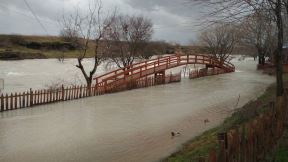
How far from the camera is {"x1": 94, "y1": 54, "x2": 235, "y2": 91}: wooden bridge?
3042cm

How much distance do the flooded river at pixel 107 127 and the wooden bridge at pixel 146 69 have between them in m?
4.15

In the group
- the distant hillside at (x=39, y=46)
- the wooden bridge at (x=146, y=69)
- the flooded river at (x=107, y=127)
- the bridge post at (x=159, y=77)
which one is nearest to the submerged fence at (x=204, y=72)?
the wooden bridge at (x=146, y=69)

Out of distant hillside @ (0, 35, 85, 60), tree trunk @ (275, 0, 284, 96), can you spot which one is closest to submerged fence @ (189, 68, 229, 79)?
tree trunk @ (275, 0, 284, 96)

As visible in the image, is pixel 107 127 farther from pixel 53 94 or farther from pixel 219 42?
pixel 219 42

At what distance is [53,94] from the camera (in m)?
23.7

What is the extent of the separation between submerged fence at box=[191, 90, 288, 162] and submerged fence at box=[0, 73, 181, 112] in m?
14.5

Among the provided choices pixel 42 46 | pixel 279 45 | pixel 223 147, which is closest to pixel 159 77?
pixel 279 45

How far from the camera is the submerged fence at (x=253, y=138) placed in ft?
18.0

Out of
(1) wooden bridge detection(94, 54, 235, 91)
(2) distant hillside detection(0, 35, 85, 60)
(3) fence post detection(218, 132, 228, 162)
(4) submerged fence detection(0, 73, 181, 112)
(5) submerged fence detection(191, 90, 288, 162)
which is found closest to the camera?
(3) fence post detection(218, 132, 228, 162)

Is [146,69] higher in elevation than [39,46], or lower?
lower

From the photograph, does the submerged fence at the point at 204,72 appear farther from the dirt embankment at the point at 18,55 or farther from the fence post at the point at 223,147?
the dirt embankment at the point at 18,55

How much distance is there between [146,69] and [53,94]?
12327 mm

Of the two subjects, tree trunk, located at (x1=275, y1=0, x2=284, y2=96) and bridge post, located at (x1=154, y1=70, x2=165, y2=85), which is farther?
bridge post, located at (x1=154, y1=70, x2=165, y2=85)

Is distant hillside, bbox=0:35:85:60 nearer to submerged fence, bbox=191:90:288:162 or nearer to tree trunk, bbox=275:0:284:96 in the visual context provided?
tree trunk, bbox=275:0:284:96
